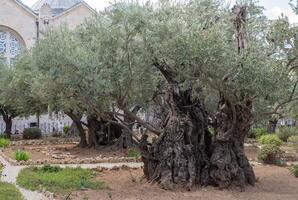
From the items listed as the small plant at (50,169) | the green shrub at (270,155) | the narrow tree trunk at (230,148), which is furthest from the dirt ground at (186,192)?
the green shrub at (270,155)

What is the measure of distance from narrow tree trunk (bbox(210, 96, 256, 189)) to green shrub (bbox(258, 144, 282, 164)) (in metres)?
5.18

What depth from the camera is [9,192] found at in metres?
12.0

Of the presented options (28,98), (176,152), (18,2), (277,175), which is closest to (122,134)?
(28,98)

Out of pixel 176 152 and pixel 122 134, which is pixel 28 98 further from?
pixel 176 152

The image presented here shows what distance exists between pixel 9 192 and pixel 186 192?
13.5 feet

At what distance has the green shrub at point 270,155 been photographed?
60.8 feet

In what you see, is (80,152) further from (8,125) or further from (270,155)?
(8,125)

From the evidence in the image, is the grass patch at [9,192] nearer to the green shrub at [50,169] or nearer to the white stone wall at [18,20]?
the green shrub at [50,169]

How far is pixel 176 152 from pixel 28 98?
1386 cm

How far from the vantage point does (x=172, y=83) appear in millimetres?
12852

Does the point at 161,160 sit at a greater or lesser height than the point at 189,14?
lesser

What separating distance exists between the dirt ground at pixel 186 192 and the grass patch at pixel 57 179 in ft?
1.57

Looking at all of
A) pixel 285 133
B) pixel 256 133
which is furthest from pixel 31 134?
pixel 285 133

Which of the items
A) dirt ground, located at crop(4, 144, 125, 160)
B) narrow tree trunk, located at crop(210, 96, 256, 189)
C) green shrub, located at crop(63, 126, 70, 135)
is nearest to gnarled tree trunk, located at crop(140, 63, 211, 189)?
narrow tree trunk, located at crop(210, 96, 256, 189)
